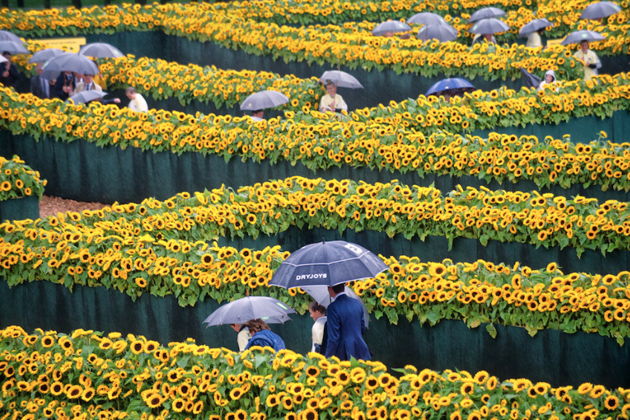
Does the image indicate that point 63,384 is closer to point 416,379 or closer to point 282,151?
point 416,379

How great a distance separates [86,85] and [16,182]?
21.8 feet

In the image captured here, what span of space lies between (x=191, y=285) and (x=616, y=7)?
16.7 meters

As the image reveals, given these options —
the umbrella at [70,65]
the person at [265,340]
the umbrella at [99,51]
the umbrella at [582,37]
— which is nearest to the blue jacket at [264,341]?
the person at [265,340]

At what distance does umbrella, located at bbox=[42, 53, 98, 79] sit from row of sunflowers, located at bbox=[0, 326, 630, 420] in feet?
37.0

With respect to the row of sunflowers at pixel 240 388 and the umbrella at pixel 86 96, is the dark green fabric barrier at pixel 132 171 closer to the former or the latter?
the umbrella at pixel 86 96

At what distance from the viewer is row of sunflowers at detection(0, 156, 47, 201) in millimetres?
13289

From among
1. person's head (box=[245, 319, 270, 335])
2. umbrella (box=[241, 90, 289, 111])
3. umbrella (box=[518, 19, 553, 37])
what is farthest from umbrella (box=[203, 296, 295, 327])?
umbrella (box=[518, 19, 553, 37])

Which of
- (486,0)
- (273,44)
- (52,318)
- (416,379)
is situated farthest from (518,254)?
(486,0)

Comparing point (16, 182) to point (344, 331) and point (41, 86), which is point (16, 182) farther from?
point (41, 86)

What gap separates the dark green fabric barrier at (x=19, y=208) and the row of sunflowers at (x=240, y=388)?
203 inches

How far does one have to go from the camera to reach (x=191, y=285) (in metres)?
10.1

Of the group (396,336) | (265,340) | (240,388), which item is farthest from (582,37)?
(240,388)

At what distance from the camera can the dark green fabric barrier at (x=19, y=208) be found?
13328 millimetres

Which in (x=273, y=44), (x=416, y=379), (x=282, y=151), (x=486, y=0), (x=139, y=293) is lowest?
(x=416, y=379)
